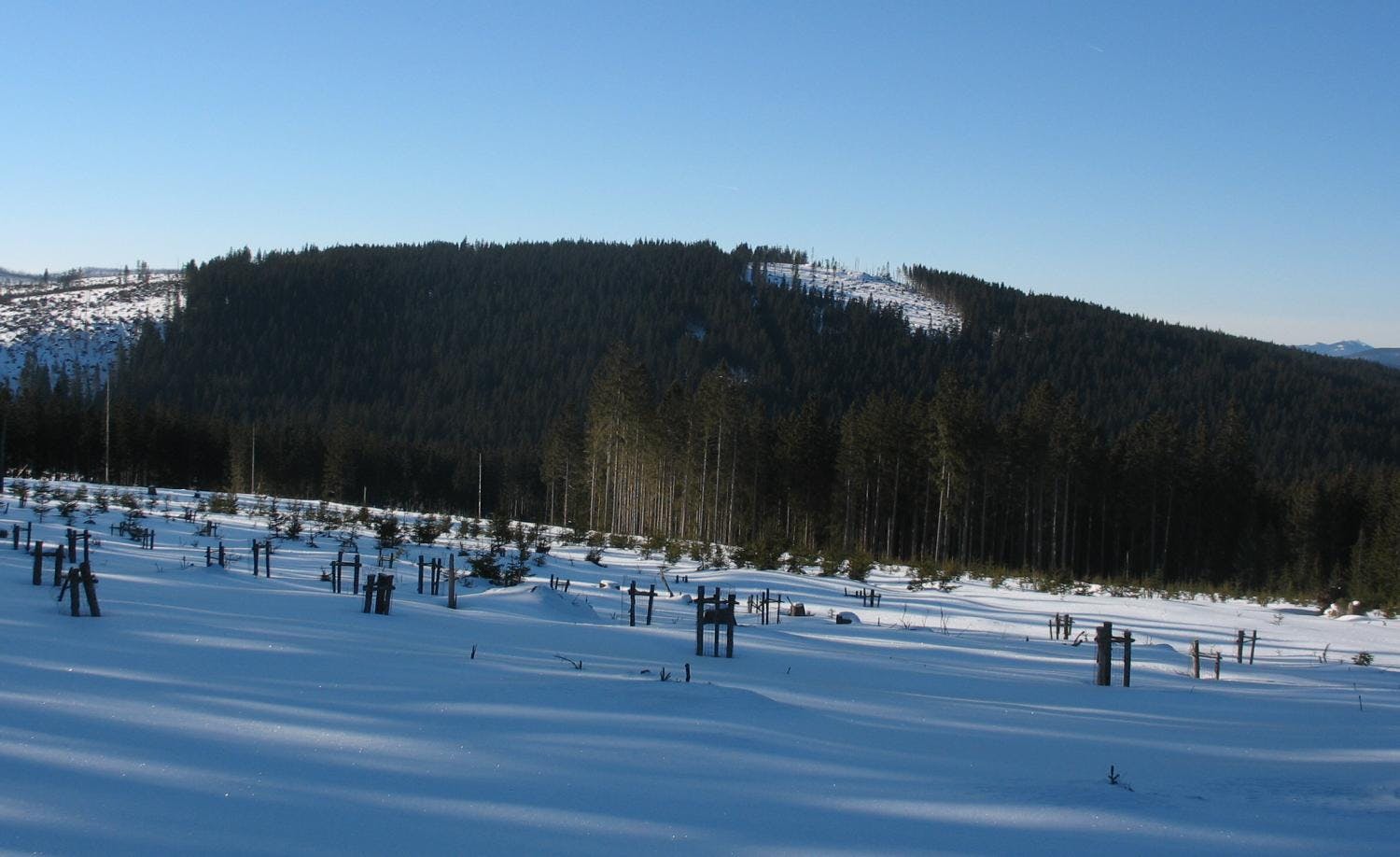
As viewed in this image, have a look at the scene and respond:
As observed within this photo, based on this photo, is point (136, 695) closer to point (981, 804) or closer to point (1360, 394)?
point (981, 804)

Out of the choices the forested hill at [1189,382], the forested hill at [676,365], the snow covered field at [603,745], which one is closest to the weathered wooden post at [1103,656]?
the snow covered field at [603,745]

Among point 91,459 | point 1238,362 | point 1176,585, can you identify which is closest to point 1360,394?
point 1238,362

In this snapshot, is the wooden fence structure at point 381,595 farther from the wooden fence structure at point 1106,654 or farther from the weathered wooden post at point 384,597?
the wooden fence structure at point 1106,654

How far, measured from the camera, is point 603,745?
30.8ft

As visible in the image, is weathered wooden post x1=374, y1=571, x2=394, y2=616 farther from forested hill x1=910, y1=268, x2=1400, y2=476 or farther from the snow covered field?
forested hill x1=910, y1=268, x2=1400, y2=476

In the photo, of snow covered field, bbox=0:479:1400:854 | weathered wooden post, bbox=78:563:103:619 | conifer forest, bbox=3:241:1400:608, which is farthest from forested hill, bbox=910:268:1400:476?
weathered wooden post, bbox=78:563:103:619

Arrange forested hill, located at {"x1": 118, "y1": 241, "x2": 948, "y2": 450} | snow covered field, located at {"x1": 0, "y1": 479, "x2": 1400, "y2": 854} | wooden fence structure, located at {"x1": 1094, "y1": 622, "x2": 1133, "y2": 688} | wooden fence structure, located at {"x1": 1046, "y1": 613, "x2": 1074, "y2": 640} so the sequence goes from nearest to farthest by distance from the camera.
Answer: snow covered field, located at {"x1": 0, "y1": 479, "x2": 1400, "y2": 854} < wooden fence structure, located at {"x1": 1094, "y1": 622, "x2": 1133, "y2": 688} < wooden fence structure, located at {"x1": 1046, "y1": 613, "x2": 1074, "y2": 640} < forested hill, located at {"x1": 118, "y1": 241, "x2": 948, "y2": 450}

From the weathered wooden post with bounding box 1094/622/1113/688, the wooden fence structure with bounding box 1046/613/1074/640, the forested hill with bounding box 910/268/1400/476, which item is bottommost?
the wooden fence structure with bounding box 1046/613/1074/640

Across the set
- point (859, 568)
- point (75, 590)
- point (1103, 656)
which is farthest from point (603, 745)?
point (859, 568)

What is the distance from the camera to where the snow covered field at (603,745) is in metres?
6.98

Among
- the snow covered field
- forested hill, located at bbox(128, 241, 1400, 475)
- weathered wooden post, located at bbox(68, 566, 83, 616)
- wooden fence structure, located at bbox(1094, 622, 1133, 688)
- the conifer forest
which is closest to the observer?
the snow covered field

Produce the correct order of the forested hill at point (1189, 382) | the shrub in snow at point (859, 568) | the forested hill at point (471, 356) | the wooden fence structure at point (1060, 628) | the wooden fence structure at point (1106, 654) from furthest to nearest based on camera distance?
the forested hill at point (471, 356) < the forested hill at point (1189, 382) < the shrub in snow at point (859, 568) < the wooden fence structure at point (1060, 628) < the wooden fence structure at point (1106, 654)

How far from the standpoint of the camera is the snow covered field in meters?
6.98

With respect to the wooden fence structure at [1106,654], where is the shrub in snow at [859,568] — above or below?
below
